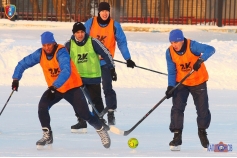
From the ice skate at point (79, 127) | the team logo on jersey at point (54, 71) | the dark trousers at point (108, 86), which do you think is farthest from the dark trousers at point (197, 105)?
the dark trousers at point (108, 86)

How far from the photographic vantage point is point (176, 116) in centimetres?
962

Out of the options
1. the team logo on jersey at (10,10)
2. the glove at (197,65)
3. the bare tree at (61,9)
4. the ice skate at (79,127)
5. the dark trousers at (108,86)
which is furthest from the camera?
the bare tree at (61,9)

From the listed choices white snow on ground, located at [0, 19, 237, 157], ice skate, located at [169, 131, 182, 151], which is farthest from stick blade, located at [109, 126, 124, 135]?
ice skate, located at [169, 131, 182, 151]

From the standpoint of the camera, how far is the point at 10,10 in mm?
22219

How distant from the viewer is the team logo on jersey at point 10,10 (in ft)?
72.8

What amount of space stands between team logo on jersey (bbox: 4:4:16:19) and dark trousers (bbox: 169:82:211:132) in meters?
13.0

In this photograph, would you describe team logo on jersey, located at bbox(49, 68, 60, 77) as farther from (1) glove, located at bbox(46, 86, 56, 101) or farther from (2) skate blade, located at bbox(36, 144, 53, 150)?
(2) skate blade, located at bbox(36, 144, 53, 150)

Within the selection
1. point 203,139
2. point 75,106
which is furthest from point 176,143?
point 75,106

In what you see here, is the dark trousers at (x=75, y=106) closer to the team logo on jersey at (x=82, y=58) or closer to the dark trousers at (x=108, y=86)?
the team logo on jersey at (x=82, y=58)

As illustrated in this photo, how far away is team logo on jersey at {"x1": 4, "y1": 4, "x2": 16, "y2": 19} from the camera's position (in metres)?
22.2

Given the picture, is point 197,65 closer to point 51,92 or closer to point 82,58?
point 51,92

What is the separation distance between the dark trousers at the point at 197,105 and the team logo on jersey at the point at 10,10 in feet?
42.5

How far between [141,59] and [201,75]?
28.0 feet

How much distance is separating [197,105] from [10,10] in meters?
13.2
